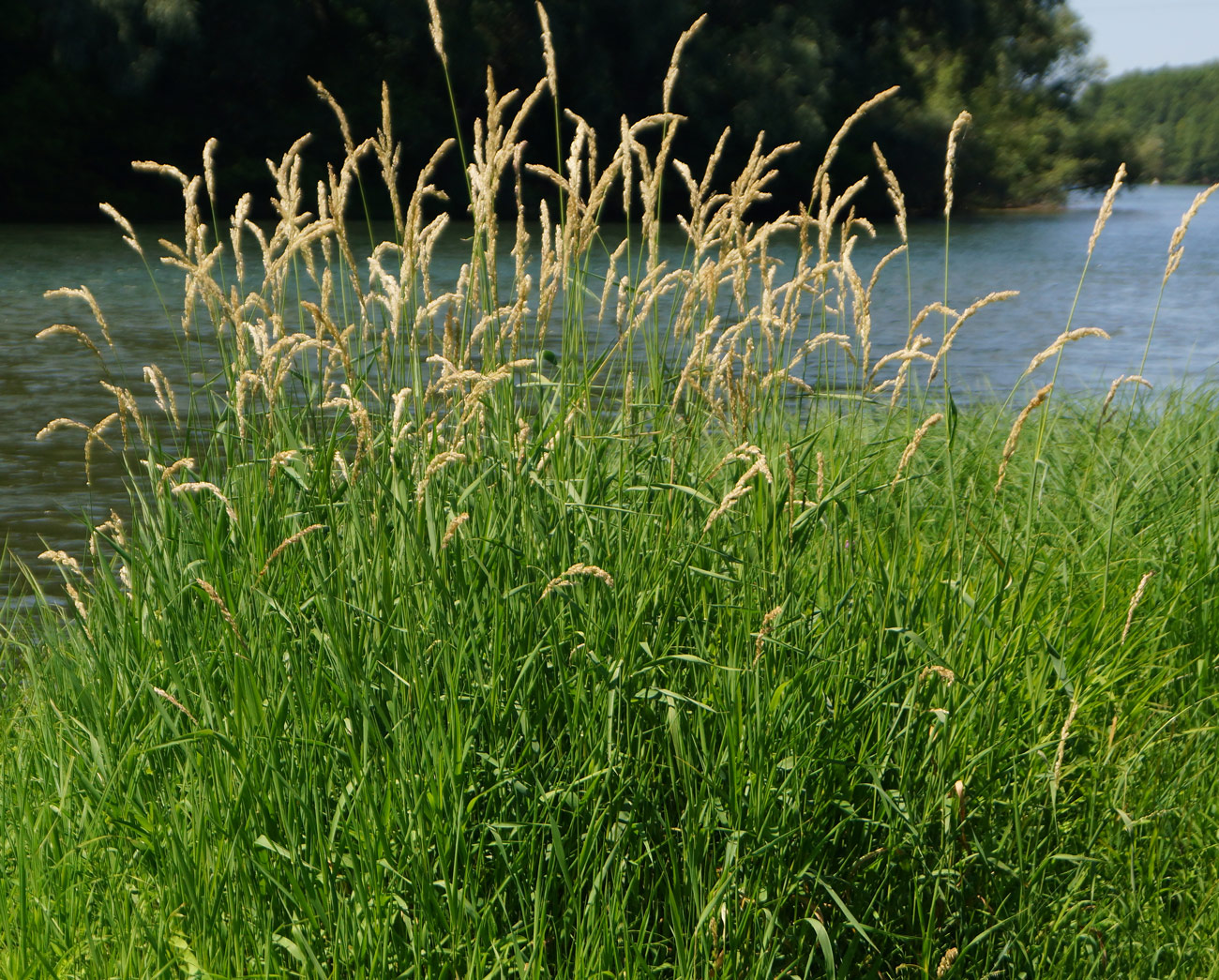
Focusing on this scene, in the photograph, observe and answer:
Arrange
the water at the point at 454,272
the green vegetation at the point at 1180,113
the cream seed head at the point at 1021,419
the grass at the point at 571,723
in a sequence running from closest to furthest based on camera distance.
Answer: the grass at the point at 571,723 < the cream seed head at the point at 1021,419 < the water at the point at 454,272 < the green vegetation at the point at 1180,113

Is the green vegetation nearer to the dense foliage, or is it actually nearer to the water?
the dense foliage

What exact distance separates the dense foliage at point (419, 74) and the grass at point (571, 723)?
26014mm

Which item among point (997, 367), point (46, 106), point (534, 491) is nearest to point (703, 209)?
point (534, 491)

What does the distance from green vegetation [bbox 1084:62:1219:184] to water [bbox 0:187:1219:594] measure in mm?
102637

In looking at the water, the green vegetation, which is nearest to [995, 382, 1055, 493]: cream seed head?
the water

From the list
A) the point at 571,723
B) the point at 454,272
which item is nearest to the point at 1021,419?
the point at 571,723

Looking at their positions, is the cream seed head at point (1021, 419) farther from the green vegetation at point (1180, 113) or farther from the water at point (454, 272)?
the green vegetation at point (1180, 113)

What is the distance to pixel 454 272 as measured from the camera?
58.0 ft

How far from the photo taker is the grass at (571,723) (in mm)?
1903

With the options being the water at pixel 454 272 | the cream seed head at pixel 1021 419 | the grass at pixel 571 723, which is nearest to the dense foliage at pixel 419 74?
the water at pixel 454 272

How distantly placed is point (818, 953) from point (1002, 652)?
60 cm

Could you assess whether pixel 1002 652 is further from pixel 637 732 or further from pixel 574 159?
pixel 574 159

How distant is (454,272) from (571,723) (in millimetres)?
16184

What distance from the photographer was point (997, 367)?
11250 mm
